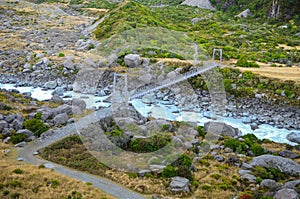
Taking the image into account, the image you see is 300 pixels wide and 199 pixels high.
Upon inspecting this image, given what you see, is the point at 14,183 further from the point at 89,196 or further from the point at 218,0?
the point at 218,0

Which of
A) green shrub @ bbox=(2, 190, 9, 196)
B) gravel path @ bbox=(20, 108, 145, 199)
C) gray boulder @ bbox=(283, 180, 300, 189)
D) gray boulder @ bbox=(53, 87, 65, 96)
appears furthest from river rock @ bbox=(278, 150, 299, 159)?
gray boulder @ bbox=(53, 87, 65, 96)

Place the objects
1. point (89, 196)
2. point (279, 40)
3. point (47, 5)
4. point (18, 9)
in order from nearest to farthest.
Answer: point (89, 196), point (279, 40), point (18, 9), point (47, 5)

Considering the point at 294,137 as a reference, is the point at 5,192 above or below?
above

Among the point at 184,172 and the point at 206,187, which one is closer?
the point at 206,187

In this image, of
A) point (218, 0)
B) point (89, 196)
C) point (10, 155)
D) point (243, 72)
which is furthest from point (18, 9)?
point (89, 196)

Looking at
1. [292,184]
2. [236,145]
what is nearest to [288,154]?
[236,145]

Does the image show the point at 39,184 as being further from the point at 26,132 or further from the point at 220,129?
the point at 220,129

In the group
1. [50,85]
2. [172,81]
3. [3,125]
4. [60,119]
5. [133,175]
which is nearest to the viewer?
[133,175]
